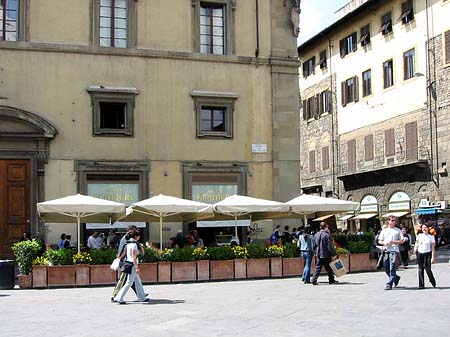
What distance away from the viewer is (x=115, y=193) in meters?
25.4

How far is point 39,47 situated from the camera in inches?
982

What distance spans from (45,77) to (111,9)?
133 inches

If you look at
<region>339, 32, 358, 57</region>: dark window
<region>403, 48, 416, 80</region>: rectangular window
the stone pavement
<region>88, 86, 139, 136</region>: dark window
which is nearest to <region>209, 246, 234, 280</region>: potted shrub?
the stone pavement

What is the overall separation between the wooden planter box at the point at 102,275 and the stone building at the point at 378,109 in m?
23.1

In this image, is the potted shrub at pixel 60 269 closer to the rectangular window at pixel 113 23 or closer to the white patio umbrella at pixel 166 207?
the white patio umbrella at pixel 166 207

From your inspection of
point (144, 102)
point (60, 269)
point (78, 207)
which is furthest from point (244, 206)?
point (144, 102)

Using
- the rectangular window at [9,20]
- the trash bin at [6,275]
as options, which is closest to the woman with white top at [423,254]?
the trash bin at [6,275]

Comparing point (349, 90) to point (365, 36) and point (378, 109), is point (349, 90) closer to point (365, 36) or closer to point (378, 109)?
point (365, 36)

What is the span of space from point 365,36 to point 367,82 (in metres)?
2.82

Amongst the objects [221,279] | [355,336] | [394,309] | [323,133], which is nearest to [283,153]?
[221,279]

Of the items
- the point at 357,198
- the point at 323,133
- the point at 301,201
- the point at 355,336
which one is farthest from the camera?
the point at 323,133

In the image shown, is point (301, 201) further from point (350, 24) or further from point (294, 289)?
point (350, 24)

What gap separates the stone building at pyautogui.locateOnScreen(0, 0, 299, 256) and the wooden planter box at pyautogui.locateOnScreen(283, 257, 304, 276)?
5.71m

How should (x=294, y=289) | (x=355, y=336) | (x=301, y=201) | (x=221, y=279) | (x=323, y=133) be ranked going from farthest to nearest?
(x=323, y=133)
(x=301, y=201)
(x=221, y=279)
(x=294, y=289)
(x=355, y=336)
